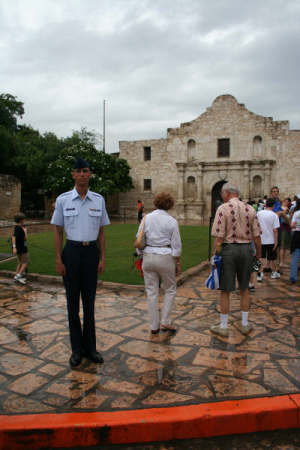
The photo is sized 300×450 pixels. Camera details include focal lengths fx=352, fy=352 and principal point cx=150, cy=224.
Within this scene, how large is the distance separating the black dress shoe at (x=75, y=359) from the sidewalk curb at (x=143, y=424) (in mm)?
871

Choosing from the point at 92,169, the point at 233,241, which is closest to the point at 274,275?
the point at 233,241

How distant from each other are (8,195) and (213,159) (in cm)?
1656

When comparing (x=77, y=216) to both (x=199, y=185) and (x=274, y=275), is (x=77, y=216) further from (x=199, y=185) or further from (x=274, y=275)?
(x=199, y=185)

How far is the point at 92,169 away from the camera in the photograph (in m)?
27.1

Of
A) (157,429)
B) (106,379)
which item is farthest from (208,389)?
(106,379)

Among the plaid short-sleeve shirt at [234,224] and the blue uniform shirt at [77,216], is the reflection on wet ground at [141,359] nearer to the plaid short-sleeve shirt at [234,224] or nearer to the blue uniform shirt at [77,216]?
the plaid short-sleeve shirt at [234,224]

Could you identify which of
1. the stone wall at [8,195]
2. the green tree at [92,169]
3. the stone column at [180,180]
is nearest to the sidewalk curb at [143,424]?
the green tree at [92,169]

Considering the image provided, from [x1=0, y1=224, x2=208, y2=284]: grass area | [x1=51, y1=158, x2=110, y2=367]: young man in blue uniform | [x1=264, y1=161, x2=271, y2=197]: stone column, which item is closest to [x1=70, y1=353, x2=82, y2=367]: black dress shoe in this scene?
[x1=51, y1=158, x2=110, y2=367]: young man in blue uniform

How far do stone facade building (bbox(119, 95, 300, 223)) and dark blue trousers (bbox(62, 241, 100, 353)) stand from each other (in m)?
24.2

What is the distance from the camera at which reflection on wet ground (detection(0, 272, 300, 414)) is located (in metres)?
3.21

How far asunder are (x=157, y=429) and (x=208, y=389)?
28.5 inches

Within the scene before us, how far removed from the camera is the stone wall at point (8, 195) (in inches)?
995

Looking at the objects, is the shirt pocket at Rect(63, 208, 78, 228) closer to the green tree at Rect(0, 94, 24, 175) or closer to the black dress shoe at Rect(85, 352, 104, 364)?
the black dress shoe at Rect(85, 352, 104, 364)

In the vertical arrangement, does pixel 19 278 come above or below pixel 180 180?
below
